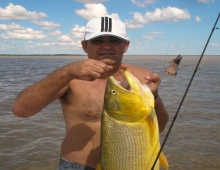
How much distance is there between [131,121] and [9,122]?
701 cm

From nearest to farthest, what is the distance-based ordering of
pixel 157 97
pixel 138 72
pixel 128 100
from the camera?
pixel 128 100
pixel 157 97
pixel 138 72

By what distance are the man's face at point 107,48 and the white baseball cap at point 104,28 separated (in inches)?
2.2

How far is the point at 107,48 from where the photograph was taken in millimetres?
3195

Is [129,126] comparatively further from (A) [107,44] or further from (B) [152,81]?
(A) [107,44]

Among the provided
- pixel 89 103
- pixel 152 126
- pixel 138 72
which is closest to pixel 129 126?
pixel 152 126

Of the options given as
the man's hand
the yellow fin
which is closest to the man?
the man's hand

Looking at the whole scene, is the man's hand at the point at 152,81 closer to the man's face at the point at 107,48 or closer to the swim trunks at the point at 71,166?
the man's face at the point at 107,48

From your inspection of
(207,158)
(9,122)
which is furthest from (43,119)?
(207,158)

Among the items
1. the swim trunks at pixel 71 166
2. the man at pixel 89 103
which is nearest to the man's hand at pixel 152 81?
the man at pixel 89 103

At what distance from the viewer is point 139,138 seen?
7.70ft

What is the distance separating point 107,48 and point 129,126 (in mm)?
1144

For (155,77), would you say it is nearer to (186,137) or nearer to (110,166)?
(110,166)

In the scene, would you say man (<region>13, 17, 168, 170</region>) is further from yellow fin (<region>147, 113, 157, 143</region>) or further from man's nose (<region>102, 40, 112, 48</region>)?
yellow fin (<region>147, 113, 157, 143</region>)

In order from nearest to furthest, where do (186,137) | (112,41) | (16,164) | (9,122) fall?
Answer: 1. (112,41)
2. (16,164)
3. (186,137)
4. (9,122)
